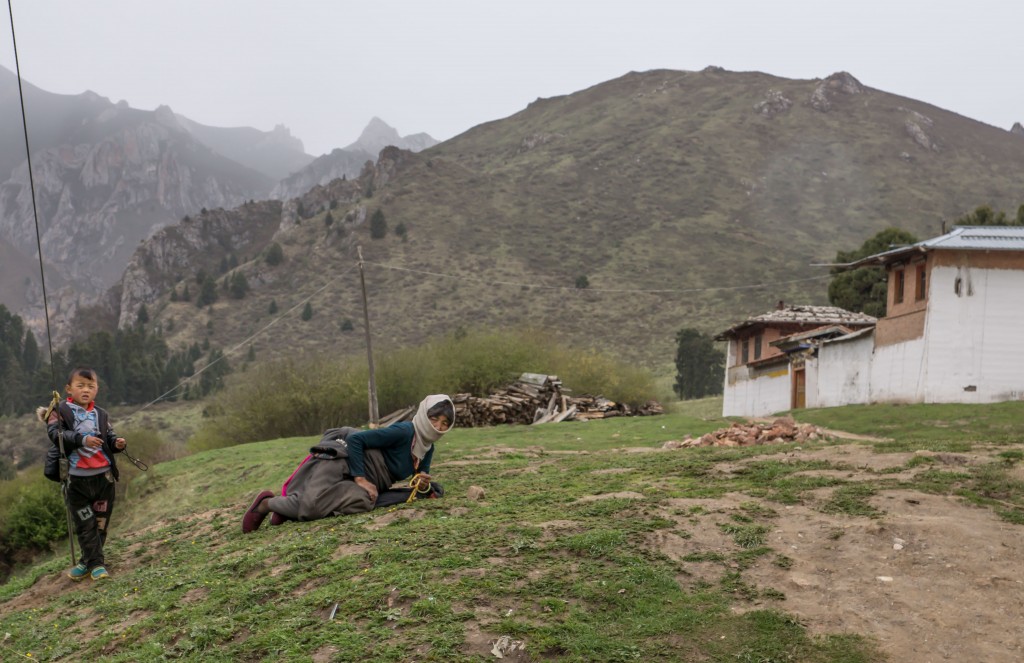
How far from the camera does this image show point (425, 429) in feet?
34.2

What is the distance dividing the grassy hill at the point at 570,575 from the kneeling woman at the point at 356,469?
1.18ft

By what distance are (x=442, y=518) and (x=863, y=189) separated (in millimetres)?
117919

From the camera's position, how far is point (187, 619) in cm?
741

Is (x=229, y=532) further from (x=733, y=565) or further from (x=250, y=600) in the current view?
(x=733, y=565)

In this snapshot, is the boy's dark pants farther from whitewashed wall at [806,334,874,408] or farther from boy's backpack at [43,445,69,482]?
whitewashed wall at [806,334,874,408]

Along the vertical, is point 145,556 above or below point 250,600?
below

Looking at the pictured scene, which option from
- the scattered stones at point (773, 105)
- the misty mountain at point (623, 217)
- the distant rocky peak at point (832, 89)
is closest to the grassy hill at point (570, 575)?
the misty mountain at point (623, 217)

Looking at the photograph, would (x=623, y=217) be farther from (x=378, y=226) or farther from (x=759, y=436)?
(x=759, y=436)

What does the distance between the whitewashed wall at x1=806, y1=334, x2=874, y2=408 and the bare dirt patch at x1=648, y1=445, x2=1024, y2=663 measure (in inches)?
961

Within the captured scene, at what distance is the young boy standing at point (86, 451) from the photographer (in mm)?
9297

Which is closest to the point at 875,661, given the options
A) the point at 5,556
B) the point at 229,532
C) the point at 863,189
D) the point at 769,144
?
the point at 229,532

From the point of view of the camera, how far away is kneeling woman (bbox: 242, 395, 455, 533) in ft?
33.7

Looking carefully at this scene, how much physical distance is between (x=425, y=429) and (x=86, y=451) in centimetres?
364

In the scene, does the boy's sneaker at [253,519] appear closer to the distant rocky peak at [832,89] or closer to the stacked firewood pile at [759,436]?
the stacked firewood pile at [759,436]
